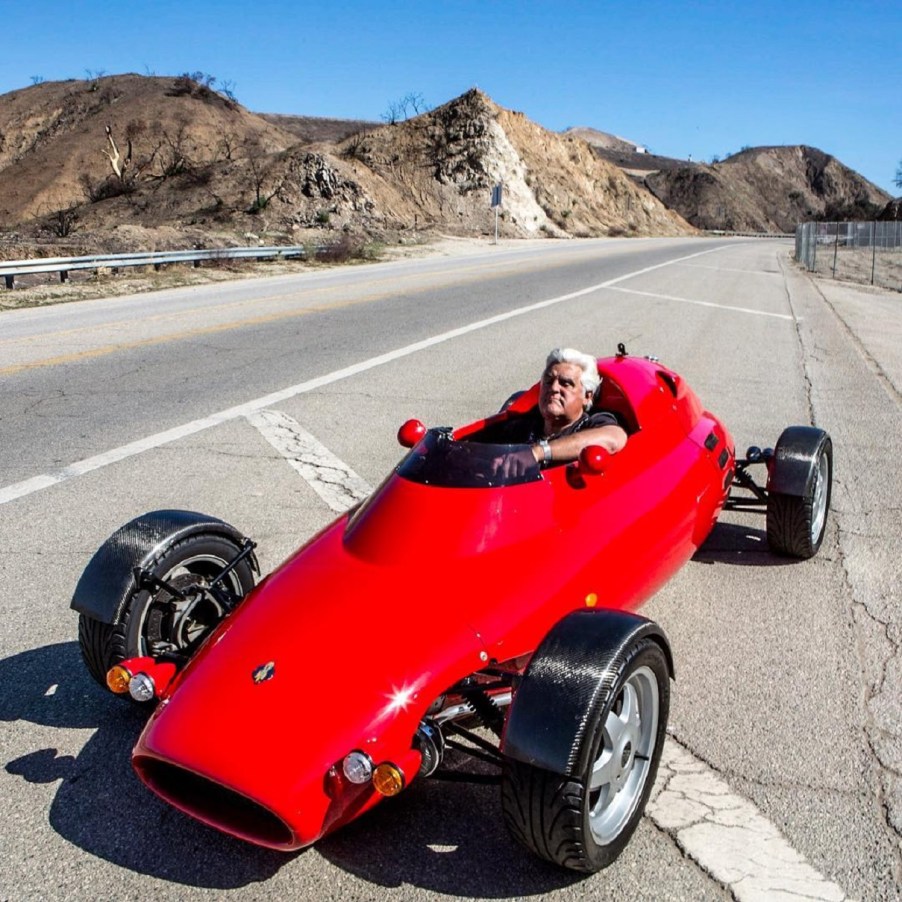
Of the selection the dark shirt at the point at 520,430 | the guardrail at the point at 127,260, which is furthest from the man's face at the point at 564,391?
the guardrail at the point at 127,260

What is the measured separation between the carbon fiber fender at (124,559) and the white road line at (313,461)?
2.24 meters

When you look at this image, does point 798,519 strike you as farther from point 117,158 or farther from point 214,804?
point 117,158

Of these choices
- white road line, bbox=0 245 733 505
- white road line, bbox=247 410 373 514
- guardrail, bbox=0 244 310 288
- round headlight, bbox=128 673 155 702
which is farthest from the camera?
guardrail, bbox=0 244 310 288

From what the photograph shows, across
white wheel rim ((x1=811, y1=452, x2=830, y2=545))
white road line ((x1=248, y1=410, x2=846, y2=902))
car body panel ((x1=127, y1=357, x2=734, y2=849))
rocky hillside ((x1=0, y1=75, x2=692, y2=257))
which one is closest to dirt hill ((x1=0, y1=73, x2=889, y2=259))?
rocky hillside ((x1=0, y1=75, x2=692, y2=257))

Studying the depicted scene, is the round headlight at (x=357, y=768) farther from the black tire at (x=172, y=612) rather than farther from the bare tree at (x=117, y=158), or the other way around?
the bare tree at (x=117, y=158)

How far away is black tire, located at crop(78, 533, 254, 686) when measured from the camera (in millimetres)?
3844

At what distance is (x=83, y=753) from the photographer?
12.2 feet

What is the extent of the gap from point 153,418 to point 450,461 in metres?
5.46

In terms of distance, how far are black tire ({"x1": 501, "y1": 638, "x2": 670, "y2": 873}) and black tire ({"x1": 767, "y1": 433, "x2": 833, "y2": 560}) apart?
2.45 meters

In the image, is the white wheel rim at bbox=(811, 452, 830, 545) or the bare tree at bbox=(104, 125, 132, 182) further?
the bare tree at bbox=(104, 125, 132, 182)

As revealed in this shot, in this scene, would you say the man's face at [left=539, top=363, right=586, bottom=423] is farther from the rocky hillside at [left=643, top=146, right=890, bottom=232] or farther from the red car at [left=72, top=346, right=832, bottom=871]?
the rocky hillside at [left=643, top=146, right=890, bottom=232]

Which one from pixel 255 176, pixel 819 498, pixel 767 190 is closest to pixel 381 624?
pixel 819 498

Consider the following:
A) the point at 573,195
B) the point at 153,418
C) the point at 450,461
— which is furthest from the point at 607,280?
the point at 573,195

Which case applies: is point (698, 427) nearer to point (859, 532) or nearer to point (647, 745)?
point (859, 532)
